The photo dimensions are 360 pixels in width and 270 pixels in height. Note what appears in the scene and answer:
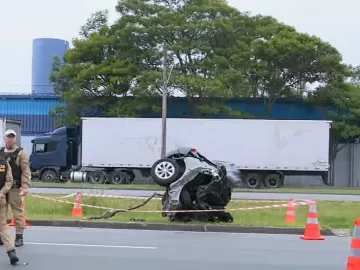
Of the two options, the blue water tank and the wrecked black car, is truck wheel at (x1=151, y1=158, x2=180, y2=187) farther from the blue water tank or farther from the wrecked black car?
the blue water tank

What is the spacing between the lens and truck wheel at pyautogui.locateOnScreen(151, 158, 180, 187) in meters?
14.6

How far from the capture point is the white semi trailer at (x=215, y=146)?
35.9m

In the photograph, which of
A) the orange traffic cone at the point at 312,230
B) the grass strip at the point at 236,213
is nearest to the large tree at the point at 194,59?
the grass strip at the point at 236,213

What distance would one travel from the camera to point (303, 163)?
118 feet

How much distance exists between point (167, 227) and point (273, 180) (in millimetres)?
22818

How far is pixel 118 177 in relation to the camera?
37.5m

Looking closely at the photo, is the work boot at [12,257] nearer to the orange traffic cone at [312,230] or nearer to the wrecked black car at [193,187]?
the wrecked black car at [193,187]

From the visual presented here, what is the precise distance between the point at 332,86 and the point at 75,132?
1611cm

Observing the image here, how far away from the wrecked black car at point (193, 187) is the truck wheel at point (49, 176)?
2374cm

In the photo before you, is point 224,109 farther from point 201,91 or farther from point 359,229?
point 359,229

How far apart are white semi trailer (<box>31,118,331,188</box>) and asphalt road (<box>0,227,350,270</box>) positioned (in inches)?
870

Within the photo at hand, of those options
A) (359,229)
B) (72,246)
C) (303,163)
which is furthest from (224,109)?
(359,229)

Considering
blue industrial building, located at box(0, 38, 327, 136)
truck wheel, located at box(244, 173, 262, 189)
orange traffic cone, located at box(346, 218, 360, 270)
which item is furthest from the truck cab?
orange traffic cone, located at box(346, 218, 360, 270)

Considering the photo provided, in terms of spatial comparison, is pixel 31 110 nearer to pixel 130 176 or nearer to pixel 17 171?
pixel 130 176
